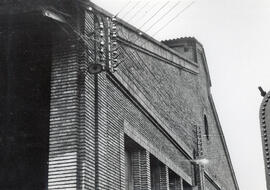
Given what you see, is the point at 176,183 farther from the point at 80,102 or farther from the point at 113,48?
the point at 80,102

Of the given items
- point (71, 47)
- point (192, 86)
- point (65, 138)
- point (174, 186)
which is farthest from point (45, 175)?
point (192, 86)

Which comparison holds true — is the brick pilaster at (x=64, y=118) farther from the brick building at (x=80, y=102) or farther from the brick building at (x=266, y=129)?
the brick building at (x=266, y=129)

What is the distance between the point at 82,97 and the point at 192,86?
10.5 m

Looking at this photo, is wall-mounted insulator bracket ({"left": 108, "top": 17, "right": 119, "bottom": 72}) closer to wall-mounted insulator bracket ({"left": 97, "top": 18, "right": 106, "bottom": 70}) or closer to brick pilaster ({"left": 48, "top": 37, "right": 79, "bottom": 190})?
wall-mounted insulator bracket ({"left": 97, "top": 18, "right": 106, "bottom": 70})

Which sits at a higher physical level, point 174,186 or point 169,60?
point 169,60

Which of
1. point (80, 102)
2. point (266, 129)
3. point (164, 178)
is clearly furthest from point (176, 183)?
point (266, 129)

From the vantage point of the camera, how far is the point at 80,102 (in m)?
9.23

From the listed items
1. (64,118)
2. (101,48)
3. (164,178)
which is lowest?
(164,178)

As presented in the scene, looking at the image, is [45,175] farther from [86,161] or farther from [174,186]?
[174,186]

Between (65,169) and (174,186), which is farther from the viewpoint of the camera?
(174,186)

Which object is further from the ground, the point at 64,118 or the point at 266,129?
the point at 64,118

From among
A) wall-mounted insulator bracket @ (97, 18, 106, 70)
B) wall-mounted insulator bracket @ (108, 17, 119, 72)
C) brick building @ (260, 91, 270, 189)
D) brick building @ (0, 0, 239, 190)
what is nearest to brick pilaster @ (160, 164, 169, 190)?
brick building @ (0, 0, 239, 190)

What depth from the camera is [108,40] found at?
9742mm

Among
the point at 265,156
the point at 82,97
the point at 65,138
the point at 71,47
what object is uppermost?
the point at 71,47
